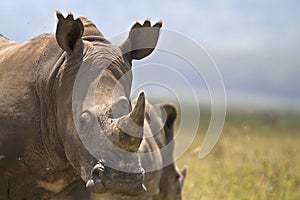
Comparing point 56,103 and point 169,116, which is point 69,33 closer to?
point 56,103

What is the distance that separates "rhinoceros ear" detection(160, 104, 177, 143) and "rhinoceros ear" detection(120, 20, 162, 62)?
9.36ft

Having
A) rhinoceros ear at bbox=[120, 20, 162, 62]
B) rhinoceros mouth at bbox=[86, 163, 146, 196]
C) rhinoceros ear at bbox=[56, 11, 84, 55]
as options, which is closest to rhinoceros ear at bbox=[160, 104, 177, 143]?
rhinoceros ear at bbox=[120, 20, 162, 62]

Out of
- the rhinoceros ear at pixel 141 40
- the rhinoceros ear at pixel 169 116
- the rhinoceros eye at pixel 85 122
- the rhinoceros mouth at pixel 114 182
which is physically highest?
the rhinoceros ear at pixel 141 40

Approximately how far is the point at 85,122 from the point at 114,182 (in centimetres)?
60

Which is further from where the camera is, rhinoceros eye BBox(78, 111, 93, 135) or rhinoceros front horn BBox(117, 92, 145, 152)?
rhinoceros eye BBox(78, 111, 93, 135)

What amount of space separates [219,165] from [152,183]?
3536 mm

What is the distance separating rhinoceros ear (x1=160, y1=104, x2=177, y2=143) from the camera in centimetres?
911

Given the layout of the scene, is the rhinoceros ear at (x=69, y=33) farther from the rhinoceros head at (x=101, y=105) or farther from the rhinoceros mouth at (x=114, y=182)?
the rhinoceros mouth at (x=114, y=182)

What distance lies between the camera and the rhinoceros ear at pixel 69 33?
573 cm

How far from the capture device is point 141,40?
6277mm

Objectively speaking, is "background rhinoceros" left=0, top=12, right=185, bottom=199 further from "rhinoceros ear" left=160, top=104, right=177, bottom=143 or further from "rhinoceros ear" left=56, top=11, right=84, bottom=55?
"rhinoceros ear" left=160, top=104, right=177, bottom=143

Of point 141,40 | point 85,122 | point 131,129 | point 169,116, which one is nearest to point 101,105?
point 85,122

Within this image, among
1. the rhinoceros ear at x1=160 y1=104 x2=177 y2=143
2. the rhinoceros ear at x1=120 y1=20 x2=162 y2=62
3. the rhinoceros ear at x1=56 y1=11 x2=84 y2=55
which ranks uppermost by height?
the rhinoceros ear at x1=56 y1=11 x2=84 y2=55

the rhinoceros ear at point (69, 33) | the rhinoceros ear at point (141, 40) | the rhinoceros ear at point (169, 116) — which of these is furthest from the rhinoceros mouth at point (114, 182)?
the rhinoceros ear at point (169, 116)
